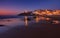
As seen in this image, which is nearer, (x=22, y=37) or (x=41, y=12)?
(x=22, y=37)

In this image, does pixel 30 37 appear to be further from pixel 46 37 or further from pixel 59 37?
pixel 59 37

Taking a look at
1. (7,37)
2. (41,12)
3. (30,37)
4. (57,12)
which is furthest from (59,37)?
(41,12)

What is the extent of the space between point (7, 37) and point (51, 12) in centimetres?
7719

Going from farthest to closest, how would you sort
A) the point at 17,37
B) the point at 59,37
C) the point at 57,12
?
the point at 57,12
the point at 17,37
the point at 59,37

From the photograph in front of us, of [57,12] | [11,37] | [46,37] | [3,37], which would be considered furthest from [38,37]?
[57,12]

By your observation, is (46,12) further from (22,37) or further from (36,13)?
(22,37)

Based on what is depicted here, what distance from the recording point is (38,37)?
10016 millimetres

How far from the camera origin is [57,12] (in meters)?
84.1

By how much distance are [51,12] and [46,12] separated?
3158 mm

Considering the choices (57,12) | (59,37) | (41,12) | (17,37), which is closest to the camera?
(59,37)

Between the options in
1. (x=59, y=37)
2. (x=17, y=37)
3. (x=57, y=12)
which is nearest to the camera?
(x=59, y=37)

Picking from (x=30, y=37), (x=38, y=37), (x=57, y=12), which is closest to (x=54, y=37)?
(x=38, y=37)

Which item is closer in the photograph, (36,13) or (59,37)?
(59,37)

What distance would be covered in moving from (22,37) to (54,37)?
7.85ft
